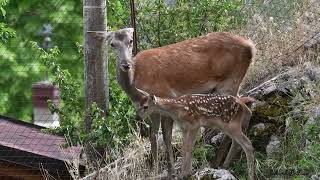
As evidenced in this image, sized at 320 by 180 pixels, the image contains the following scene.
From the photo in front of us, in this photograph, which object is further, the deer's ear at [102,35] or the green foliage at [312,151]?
the deer's ear at [102,35]

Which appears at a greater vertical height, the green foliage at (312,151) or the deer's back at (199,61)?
the deer's back at (199,61)

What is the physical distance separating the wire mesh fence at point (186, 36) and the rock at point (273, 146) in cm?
141

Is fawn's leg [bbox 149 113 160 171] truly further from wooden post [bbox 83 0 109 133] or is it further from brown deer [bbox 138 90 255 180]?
wooden post [bbox 83 0 109 133]

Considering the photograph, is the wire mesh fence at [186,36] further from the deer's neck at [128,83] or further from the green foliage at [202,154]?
the deer's neck at [128,83]

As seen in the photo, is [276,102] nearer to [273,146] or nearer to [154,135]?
[273,146]

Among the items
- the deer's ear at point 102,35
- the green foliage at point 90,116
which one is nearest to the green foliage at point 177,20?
the green foliage at point 90,116

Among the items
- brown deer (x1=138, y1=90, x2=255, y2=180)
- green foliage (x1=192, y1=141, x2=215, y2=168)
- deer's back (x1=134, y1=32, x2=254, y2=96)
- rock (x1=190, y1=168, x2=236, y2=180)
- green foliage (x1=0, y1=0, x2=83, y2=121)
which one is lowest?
green foliage (x1=0, y1=0, x2=83, y2=121)

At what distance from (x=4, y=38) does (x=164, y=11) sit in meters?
2.67

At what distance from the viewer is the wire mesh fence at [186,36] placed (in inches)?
435

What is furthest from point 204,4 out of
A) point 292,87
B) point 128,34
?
point 128,34

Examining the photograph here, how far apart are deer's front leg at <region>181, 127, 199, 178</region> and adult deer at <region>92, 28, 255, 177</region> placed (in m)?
0.64

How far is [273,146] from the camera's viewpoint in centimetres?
1005

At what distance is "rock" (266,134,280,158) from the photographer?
1001cm

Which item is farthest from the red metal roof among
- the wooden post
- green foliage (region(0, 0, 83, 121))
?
green foliage (region(0, 0, 83, 121))
